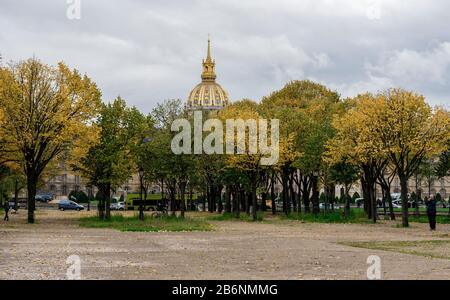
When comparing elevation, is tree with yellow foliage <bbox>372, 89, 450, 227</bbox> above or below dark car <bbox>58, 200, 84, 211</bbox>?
above

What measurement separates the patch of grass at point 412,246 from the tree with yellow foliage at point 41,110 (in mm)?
28271

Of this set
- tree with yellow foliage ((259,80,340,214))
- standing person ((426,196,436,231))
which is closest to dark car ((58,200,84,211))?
tree with yellow foliage ((259,80,340,214))

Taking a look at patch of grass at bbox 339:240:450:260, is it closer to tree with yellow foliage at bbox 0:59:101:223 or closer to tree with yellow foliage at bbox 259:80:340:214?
tree with yellow foliage at bbox 0:59:101:223

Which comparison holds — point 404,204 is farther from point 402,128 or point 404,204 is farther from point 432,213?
point 402,128

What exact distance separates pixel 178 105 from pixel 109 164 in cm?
2200

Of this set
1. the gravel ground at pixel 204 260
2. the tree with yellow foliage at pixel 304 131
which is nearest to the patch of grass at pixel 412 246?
the gravel ground at pixel 204 260

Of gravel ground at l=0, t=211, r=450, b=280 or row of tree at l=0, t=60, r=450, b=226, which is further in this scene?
A: row of tree at l=0, t=60, r=450, b=226

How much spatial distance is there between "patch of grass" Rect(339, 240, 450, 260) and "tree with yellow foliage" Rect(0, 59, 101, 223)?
28271mm

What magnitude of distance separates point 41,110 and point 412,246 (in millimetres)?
33471

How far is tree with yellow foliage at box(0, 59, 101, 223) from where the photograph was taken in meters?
51.8

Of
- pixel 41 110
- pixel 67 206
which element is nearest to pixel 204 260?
pixel 41 110

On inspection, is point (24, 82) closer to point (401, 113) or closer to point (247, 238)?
point (247, 238)

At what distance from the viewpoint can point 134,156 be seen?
59.5 m
